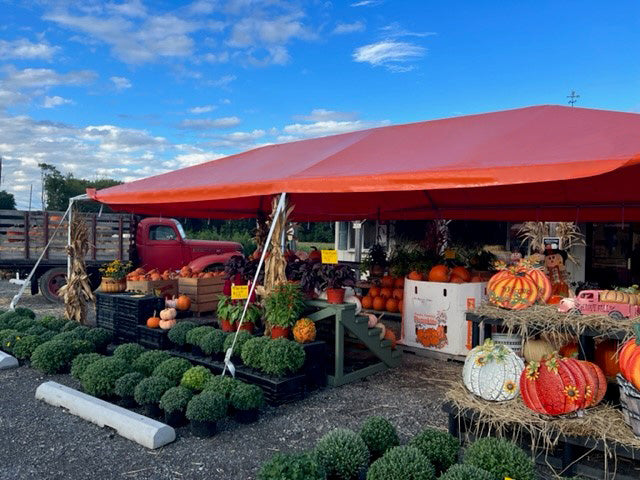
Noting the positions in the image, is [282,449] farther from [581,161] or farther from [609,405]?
[581,161]

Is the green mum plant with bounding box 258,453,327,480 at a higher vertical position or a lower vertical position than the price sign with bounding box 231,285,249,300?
lower

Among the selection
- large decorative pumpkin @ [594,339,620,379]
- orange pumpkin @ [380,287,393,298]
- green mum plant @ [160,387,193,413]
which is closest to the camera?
large decorative pumpkin @ [594,339,620,379]

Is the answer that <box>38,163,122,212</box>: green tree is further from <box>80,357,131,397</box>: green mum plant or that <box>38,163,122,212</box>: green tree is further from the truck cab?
<box>80,357,131,397</box>: green mum plant

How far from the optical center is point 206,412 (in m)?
3.90

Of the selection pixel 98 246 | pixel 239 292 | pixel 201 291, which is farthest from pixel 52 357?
pixel 98 246

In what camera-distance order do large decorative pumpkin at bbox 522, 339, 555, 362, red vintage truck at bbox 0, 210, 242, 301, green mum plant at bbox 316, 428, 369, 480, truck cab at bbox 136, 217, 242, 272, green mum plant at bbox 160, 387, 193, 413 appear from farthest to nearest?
truck cab at bbox 136, 217, 242, 272
red vintage truck at bbox 0, 210, 242, 301
green mum plant at bbox 160, 387, 193, 413
large decorative pumpkin at bbox 522, 339, 555, 362
green mum plant at bbox 316, 428, 369, 480

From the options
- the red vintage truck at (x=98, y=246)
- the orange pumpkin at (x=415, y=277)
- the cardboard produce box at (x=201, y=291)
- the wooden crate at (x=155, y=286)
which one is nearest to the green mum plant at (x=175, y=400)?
the wooden crate at (x=155, y=286)

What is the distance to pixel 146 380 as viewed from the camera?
4410 mm

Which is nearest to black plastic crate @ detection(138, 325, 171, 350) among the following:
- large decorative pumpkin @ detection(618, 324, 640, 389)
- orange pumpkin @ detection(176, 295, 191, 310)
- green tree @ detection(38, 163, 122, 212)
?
orange pumpkin @ detection(176, 295, 191, 310)

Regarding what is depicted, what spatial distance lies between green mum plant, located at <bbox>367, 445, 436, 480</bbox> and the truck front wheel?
10.2 m

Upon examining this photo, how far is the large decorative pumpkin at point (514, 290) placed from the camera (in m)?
3.92

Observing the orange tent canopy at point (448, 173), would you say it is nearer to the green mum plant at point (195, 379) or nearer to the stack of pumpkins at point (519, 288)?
the stack of pumpkins at point (519, 288)

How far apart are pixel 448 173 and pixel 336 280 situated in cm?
189

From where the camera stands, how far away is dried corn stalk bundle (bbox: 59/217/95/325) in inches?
314
